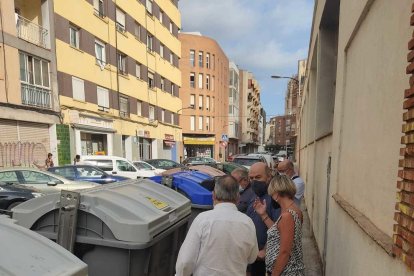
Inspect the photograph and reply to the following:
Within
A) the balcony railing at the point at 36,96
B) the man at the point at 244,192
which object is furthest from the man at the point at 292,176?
the balcony railing at the point at 36,96

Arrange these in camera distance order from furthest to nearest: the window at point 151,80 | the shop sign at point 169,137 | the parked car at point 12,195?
1. the shop sign at point 169,137
2. the window at point 151,80
3. the parked car at point 12,195

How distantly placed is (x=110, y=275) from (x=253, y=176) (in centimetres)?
182

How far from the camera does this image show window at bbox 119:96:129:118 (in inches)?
824

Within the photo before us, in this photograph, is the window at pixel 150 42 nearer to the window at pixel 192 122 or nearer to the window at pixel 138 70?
the window at pixel 138 70

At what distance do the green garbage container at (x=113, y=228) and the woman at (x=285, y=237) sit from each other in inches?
39.1

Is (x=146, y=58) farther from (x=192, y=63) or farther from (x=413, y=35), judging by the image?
(x=413, y=35)

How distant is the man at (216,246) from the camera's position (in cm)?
205

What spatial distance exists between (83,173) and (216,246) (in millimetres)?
9650

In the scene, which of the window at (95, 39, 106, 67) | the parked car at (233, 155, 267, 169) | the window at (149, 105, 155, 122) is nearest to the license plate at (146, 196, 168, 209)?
the parked car at (233, 155, 267, 169)

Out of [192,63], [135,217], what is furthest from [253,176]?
[192,63]

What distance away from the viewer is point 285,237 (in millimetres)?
2385

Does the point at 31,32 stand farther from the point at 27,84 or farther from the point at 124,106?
the point at 124,106

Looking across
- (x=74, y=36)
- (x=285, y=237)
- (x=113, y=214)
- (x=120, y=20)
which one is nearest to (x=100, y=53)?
(x=74, y=36)

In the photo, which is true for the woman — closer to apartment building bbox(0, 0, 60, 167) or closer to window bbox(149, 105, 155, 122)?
apartment building bbox(0, 0, 60, 167)
